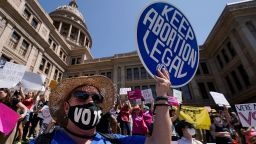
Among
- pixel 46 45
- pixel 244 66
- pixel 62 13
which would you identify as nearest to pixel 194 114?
pixel 244 66

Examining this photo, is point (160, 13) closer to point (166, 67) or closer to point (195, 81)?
point (166, 67)

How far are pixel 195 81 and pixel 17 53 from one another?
24238mm

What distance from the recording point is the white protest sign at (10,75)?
621cm

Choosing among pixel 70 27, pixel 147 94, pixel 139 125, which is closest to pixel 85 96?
pixel 139 125

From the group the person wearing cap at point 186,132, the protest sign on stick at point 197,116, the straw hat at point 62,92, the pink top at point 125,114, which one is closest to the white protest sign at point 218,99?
the protest sign on stick at point 197,116

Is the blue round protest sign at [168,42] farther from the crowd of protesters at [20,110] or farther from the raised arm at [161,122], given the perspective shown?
the crowd of protesters at [20,110]

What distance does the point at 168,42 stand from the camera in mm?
1965

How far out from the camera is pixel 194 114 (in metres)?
9.00

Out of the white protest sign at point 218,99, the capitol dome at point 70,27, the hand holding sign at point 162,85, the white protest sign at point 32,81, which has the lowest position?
the hand holding sign at point 162,85

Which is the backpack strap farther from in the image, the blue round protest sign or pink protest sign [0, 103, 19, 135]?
pink protest sign [0, 103, 19, 135]

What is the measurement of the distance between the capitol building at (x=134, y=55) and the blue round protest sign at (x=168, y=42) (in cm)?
2242

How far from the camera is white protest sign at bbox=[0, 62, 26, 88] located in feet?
20.4

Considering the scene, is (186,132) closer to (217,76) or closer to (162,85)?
(162,85)

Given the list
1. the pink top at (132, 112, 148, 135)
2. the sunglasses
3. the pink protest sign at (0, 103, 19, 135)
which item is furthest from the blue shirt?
the pink top at (132, 112, 148, 135)
